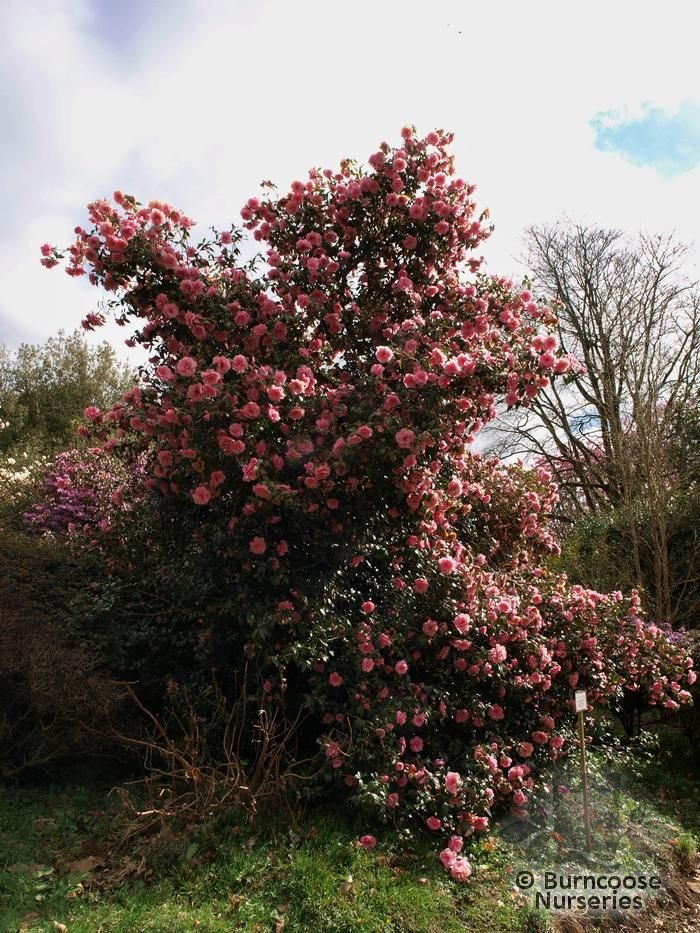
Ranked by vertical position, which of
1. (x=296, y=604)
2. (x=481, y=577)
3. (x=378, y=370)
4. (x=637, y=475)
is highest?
(x=637, y=475)

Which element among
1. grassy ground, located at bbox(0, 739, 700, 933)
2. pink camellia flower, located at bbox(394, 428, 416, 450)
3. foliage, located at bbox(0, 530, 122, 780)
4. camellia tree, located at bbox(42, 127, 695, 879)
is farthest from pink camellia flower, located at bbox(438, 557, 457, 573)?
foliage, located at bbox(0, 530, 122, 780)

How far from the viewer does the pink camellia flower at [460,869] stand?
3461mm

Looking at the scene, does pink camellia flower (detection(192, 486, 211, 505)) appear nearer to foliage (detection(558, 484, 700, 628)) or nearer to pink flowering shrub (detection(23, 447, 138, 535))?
pink flowering shrub (detection(23, 447, 138, 535))

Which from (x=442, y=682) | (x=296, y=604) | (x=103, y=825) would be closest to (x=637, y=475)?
(x=442, y=682)

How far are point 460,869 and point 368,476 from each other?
234 cm

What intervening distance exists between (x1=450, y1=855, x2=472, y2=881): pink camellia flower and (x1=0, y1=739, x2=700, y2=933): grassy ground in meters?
0.05

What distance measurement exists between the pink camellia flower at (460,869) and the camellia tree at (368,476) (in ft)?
Answer: 0.19

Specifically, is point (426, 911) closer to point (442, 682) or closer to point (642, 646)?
point (442, 682)

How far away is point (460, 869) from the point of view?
3.48m

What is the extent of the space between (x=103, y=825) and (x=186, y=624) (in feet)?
5.91

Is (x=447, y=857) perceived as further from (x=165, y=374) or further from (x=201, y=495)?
(x=165, y=374)

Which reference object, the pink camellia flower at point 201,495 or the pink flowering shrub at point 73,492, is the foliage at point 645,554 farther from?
the pink flowering shrub at point 73,492

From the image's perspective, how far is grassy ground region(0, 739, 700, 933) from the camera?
3.01 m

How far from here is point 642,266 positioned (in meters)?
13.3
